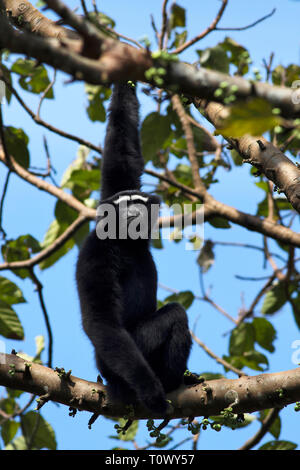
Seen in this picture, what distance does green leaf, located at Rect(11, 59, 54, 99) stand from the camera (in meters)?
6.98

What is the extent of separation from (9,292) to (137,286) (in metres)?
1.60

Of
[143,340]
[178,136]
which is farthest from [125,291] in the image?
[178,136]

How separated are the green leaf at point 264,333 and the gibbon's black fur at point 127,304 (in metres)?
1.92

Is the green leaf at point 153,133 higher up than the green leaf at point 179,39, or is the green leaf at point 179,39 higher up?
the green leaf at point 179,39

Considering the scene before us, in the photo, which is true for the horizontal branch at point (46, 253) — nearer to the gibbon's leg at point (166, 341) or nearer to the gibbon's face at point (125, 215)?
the gibbon's face at point (125, 215)

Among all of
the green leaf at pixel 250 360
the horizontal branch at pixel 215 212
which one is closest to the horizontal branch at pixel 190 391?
the horizontal branch at pixel 215 212

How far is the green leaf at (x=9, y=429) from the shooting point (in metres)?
7.02

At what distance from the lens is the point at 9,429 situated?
7.02 m

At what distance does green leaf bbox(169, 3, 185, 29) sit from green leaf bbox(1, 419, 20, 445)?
223 inches

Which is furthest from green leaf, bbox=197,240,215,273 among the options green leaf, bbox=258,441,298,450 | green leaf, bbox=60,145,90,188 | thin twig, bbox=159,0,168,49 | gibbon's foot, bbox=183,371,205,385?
gibbon's foot, bbox=183,371,205,385

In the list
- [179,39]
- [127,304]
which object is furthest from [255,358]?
[179,39]

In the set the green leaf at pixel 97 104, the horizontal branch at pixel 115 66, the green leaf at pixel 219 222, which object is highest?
the green leaf at pixel 97 104

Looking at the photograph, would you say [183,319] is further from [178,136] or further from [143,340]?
[178,136]
